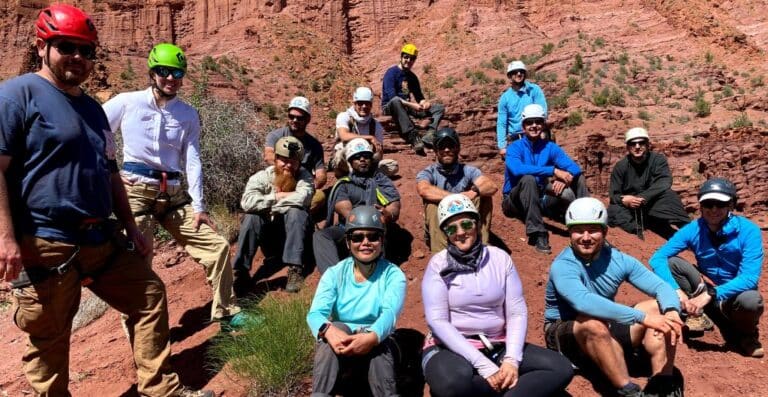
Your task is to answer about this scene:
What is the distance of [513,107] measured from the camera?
822cm

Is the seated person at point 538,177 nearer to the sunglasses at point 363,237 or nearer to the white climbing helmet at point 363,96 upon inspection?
the white climbing helmet at point 363,96

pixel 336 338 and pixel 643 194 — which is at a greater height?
pixel 336 338

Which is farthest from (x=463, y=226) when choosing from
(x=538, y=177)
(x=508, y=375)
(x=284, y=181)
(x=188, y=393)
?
(x=538, y=177)

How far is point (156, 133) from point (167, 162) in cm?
27

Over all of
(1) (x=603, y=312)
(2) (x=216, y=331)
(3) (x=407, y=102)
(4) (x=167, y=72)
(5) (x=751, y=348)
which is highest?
(4) (x=167, y=72)

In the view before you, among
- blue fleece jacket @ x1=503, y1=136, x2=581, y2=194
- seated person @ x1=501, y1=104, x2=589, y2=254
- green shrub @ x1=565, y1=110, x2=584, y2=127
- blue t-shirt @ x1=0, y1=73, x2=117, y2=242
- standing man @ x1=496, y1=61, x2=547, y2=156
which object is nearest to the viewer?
blue t-shirt @ x1=0, y1=73, x2=117, y2=242

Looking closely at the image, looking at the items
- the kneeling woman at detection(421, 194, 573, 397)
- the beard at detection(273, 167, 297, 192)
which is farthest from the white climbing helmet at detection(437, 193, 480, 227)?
the beard at detection(273, 167, 297, 192)

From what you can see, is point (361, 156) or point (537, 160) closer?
point (361, 156)

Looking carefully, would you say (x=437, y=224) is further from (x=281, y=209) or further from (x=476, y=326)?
(x=476, y=326)

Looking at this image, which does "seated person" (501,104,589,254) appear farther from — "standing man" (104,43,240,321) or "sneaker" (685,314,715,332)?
"standing man" (104,43,240,321)

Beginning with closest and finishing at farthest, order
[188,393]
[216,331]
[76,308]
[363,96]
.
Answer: [76,308] < [188,393] < [216,331] < [363,96]

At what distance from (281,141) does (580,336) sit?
359 centimetres

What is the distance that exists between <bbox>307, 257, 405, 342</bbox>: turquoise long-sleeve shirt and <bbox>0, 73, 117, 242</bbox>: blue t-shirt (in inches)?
64.1

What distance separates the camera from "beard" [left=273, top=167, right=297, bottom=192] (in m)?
5.75
